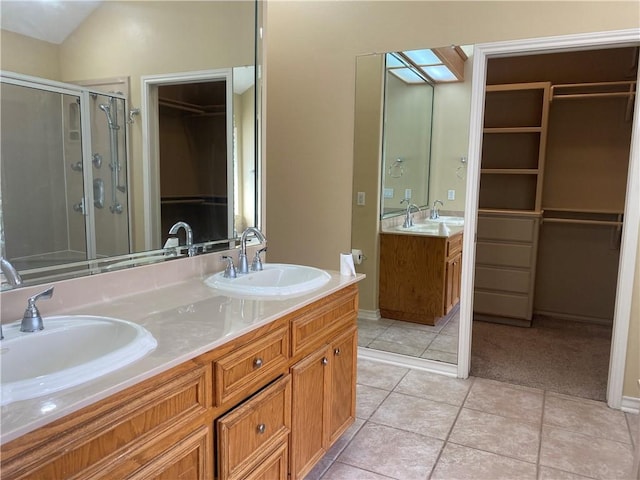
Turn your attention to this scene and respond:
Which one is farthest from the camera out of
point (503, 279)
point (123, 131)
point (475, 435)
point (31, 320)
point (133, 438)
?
point (503, 279)

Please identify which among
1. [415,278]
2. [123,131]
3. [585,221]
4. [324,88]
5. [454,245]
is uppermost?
[324,88]

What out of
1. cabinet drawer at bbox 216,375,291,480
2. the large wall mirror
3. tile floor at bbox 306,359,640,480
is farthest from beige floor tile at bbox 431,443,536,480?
the large wall mirror

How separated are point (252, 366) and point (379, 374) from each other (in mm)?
1805

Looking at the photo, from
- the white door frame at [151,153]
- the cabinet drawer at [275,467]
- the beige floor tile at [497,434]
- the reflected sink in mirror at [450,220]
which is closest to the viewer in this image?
the cabinet drawer at [275,467]

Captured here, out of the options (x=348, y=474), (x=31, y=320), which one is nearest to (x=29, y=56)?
(x=31, y=320)

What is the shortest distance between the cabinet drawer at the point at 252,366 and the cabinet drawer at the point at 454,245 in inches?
66.3

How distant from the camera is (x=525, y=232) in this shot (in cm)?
398

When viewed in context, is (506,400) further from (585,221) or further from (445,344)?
(585,221)

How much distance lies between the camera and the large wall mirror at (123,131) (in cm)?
141

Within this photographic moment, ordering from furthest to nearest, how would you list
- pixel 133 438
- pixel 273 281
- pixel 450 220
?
pixel 450 220
pixel 273 281
pixel 133 438

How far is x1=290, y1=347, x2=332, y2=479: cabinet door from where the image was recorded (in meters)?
1.72

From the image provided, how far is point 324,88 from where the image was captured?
10.7 ft

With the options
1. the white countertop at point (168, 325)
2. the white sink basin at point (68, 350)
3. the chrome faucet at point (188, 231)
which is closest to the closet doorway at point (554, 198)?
the white countertop at point (168, 325)

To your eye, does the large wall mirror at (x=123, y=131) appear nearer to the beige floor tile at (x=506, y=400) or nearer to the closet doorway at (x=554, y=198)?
the beige floor tile at (x=506, y=400)
